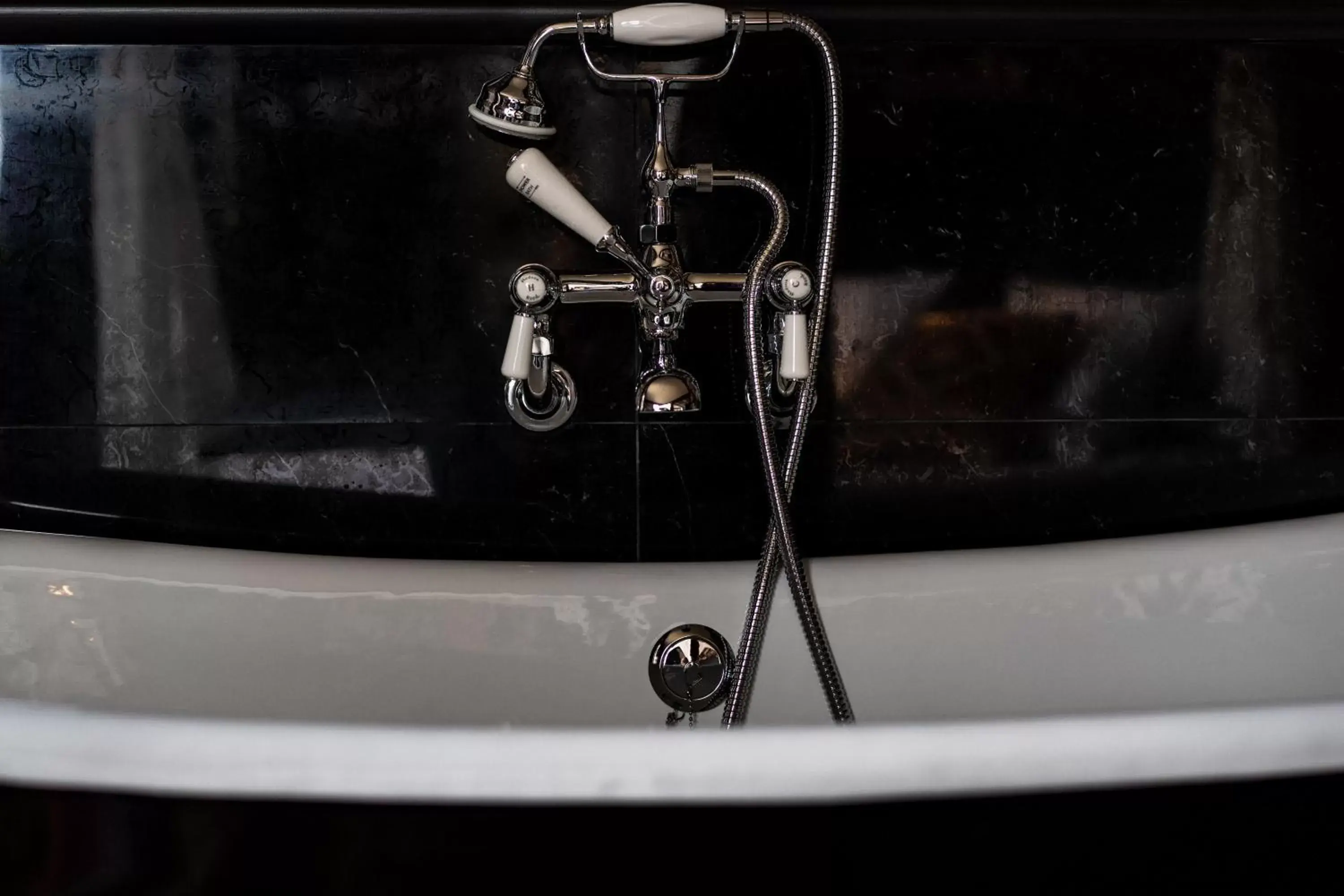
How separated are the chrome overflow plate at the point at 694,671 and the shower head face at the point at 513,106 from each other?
0.50 meters

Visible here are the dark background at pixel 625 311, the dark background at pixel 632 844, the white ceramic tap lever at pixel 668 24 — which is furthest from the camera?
the dark background at pixel 625 311

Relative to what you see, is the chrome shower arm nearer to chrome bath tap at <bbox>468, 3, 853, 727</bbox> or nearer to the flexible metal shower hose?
chrome bath tap at <bbox>468, 3, 853, 727</bbox>

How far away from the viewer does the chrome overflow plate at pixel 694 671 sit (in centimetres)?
86

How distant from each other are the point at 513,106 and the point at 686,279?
0.22 meters

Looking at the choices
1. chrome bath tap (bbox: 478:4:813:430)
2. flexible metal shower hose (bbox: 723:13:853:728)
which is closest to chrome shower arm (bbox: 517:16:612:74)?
chrome bath tap (bbox: 478:4:813:430)

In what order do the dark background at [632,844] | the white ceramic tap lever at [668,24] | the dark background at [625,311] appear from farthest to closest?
the dark background at [625,311] → the white ceramic tap lever at [668,24] → the dark background at [632,844]

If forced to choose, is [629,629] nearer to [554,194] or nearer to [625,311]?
[625,311]

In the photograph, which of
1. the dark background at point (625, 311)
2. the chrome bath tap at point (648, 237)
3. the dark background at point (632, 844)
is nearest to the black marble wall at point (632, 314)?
the dark background at point (625, 311)

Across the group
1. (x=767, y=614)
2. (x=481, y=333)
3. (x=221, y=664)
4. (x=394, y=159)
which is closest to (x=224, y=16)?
(x=394, y=159)

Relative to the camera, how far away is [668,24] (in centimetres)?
80

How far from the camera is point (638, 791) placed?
0.42 meters

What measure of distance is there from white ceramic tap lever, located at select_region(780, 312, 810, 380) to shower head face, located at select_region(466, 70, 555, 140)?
295 millimetres

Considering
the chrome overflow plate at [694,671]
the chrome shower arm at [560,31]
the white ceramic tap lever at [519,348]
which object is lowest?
the chrome overflow plate at [694,671]

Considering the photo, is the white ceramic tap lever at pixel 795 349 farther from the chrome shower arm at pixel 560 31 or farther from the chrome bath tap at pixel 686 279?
the chrome shower arm at pixel 560 31
